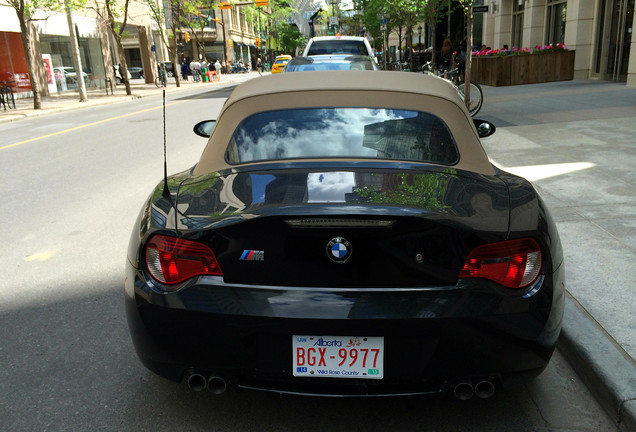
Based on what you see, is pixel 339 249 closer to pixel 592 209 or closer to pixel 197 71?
pixel 592 209

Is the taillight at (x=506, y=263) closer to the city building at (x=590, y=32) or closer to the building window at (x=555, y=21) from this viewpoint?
the city building at (x=590, y=32)

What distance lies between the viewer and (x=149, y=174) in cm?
870

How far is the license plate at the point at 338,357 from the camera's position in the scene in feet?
7.49

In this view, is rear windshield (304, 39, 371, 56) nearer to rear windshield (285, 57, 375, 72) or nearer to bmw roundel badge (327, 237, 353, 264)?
rear windshield (285, 57, 375, 72)

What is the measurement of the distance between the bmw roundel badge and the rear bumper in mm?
139

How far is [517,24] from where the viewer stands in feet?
94.7

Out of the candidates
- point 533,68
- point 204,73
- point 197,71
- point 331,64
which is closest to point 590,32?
point 533,68

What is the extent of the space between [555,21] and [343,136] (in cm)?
2490

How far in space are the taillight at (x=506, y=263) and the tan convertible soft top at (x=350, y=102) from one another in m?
0.79

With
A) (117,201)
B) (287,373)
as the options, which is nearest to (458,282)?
(287,373)

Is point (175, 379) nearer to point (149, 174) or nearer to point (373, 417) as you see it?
point (373, 417)

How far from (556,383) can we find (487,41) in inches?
1253

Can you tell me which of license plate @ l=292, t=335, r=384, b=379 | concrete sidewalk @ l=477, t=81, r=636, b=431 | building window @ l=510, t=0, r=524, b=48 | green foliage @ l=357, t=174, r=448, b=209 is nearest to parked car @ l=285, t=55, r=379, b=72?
concrete sidewalk @ l=477, t=81, r=636, b=431

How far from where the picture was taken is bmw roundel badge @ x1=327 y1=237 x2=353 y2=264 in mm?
2291
